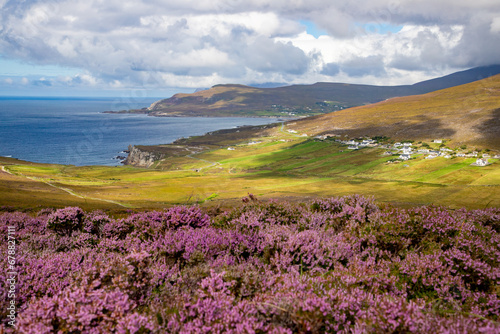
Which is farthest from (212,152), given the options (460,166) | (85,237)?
(85,237)

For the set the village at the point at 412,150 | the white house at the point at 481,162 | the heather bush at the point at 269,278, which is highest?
the heather bush at the point at 269,278

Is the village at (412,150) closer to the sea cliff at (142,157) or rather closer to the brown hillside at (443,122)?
the brown hillside at (443,122)

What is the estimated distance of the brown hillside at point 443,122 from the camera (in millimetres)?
121125

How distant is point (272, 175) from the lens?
8981 cm

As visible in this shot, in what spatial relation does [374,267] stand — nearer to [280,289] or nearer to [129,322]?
[280,289]

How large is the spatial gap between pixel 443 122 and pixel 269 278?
168 meters

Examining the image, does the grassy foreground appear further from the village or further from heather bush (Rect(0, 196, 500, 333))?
heather bush (Rect(0, 196, 500, 333))

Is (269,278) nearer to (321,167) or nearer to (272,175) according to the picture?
(272,175)

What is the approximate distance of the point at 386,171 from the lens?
8962cm

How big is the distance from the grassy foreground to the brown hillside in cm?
2806

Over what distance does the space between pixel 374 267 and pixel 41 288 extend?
592cm

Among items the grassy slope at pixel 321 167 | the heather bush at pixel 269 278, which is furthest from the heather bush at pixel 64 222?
the grassy slope at pixel 321 167

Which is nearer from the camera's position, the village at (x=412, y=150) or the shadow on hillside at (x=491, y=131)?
the village at (x=412, y=150)

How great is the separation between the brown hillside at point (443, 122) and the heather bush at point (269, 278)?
400 feet
